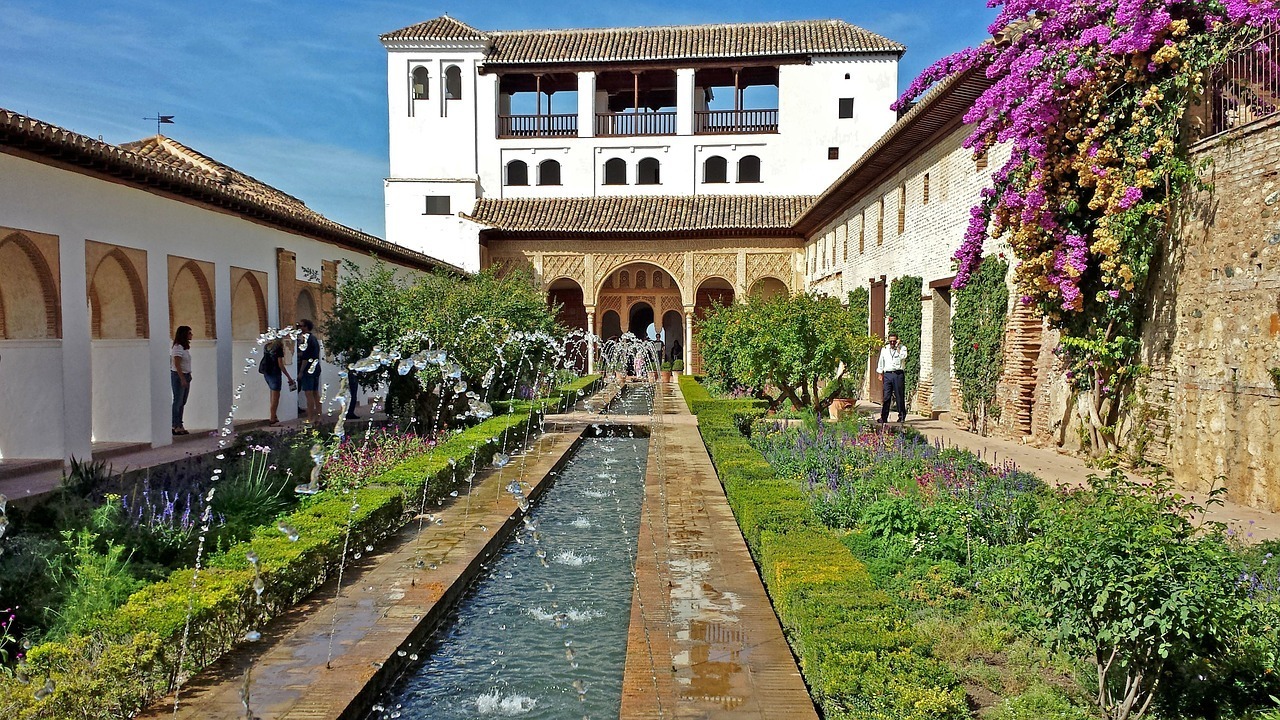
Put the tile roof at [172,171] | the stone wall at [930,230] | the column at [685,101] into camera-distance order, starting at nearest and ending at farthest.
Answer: the tile roof at [172,171]
the stone wall at [930,230]
the column at [685,101]

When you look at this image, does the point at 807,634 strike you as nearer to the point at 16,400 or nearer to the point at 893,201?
the point at 16,400

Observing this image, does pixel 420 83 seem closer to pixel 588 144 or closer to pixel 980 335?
pixel 588 144

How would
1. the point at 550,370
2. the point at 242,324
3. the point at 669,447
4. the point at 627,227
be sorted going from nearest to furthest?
1. the point at 669,447
2. the point at 242,324
3. the point at 550,370
4. the point at 627,227

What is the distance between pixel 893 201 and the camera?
17.5m

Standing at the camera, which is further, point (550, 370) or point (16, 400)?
point (550, 370)

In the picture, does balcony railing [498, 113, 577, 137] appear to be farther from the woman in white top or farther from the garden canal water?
the garden canal water

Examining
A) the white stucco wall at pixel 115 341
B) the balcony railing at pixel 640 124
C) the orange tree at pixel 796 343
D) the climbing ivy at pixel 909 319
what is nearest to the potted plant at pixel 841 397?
the orange tree at pixel 796 343

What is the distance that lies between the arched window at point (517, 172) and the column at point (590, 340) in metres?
5.26

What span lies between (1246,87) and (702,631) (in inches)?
284

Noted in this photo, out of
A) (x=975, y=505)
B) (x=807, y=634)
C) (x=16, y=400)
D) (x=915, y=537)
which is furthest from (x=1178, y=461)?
(x=16, y=400)

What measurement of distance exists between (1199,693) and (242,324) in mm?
13769

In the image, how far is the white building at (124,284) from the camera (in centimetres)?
882

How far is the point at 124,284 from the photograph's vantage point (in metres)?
11.1

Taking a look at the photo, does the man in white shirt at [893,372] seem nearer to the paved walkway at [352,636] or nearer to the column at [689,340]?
the paved walkway at [352,636]
